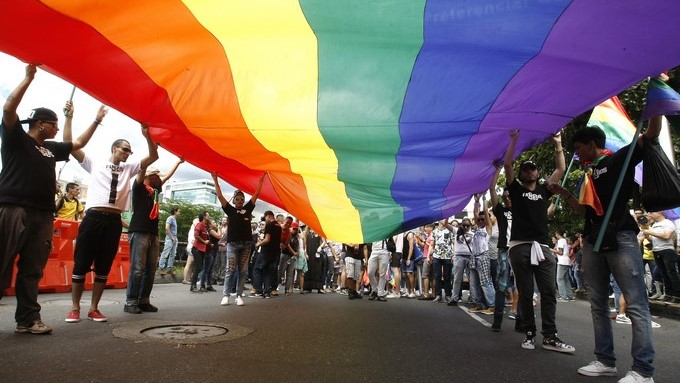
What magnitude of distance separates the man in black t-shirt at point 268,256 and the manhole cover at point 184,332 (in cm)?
456

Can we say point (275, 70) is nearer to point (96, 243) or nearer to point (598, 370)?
point (96, 243)

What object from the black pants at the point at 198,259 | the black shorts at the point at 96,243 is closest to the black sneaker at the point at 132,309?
the black shorts at the point at 96,243

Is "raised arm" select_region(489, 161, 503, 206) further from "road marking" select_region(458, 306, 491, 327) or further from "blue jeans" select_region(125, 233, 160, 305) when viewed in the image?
"blue jeans" select_region(125, 233, 160, 305)

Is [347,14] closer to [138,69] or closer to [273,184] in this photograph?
[138,69]

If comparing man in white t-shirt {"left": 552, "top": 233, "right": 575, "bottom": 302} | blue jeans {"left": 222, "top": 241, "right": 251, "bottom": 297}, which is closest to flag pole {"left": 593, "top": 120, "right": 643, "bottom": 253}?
blue jeans {"left": 222, "top": 241, "right": 251, "bottom": 297}

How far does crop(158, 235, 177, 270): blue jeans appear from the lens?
38.5 ft

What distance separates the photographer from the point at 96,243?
14.9 feet

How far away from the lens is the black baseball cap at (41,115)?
151 inches

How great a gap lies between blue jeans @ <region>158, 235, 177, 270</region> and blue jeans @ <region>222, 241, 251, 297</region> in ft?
15.8

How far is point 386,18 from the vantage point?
2.72m

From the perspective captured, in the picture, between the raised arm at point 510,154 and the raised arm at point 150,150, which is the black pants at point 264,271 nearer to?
the raised arm at point 150,150

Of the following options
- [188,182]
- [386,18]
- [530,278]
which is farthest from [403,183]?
[188,182]

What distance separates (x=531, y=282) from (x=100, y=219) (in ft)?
15.3

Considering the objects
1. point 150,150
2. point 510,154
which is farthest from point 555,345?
point 150,150
